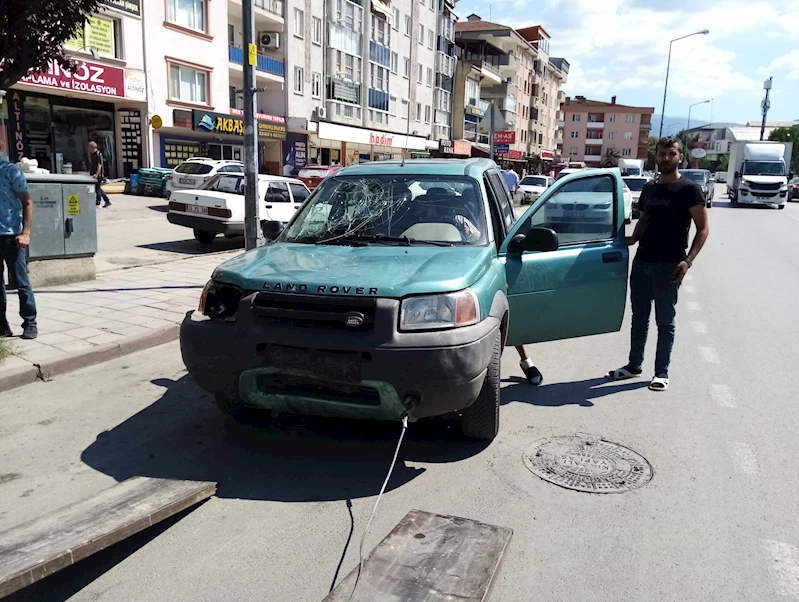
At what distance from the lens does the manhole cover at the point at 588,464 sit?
12.3 feet

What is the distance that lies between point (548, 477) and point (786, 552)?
1.23 m

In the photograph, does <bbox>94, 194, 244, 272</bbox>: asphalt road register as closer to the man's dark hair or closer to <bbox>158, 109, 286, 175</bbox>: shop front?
<bbox>158, 109, 286, 175</bbox>: shop front

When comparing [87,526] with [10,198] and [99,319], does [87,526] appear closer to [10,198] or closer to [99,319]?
[10,198]

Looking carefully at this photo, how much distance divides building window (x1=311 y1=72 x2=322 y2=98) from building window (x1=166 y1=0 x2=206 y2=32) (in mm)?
8879

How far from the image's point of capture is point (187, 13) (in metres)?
28.1

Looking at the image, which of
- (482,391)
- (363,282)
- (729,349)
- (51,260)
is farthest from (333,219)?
(51,260)

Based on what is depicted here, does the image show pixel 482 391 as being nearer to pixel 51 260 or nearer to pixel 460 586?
pixel 460 586

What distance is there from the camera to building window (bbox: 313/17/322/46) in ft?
121

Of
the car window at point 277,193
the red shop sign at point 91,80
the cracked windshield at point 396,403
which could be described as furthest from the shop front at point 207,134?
the cracked windshield at point 396,403

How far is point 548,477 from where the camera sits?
12.5 ft

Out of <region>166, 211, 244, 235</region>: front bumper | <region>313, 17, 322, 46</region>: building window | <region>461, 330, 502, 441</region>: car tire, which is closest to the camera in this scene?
<region>461, 330, 502, 441</region>: car tire

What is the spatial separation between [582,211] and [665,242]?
739mm

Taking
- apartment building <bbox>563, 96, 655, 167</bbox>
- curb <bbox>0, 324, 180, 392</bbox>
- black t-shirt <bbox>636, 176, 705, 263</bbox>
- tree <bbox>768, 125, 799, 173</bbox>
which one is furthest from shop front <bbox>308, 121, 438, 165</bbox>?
apartment building <bbox>563, 96, 655, 167</bbox>

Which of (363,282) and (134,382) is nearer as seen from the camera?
(363,282)
